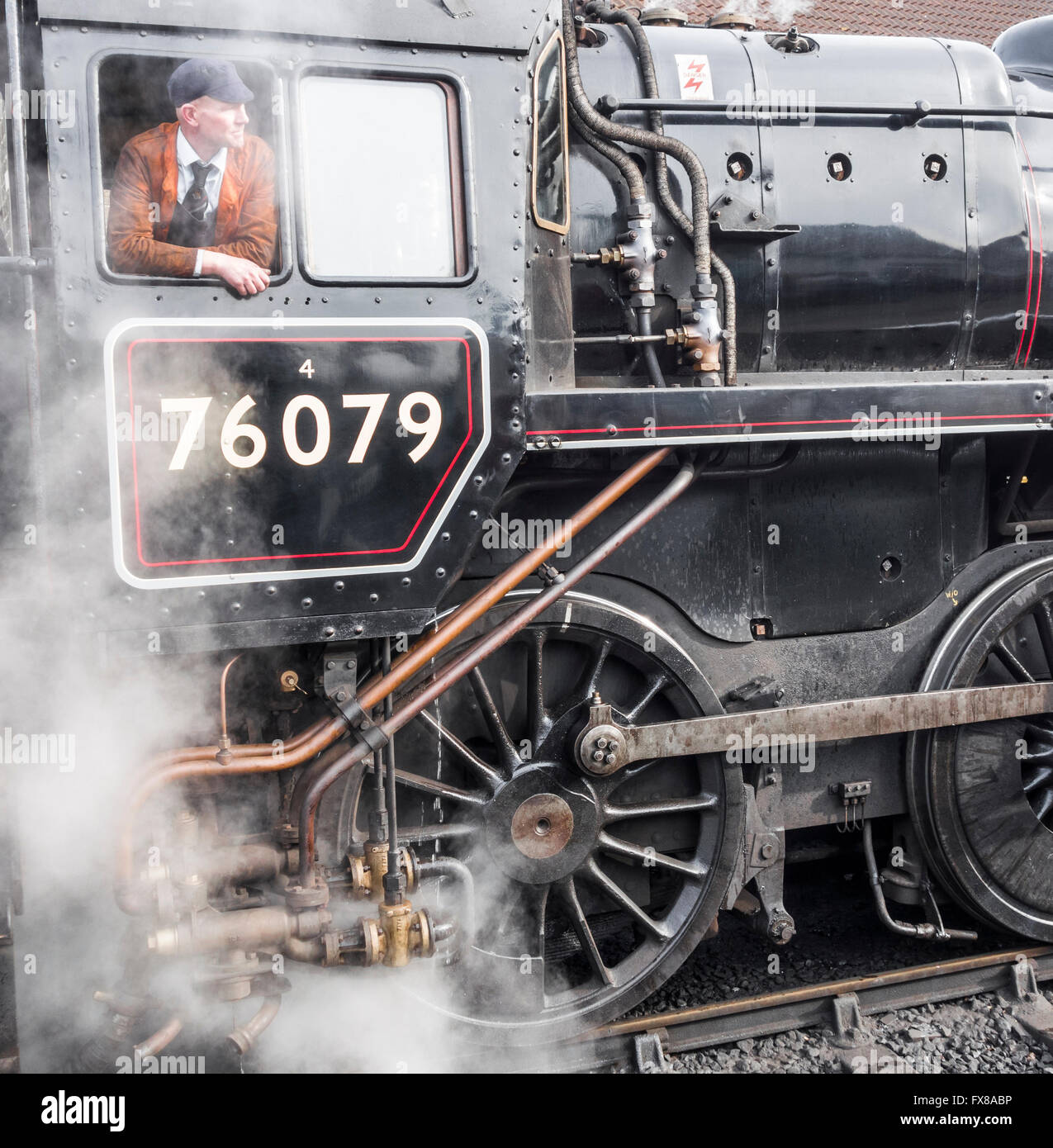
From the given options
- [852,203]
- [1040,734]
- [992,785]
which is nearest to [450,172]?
[852,203]

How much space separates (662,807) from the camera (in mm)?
3293

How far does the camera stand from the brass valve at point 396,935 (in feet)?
8.97

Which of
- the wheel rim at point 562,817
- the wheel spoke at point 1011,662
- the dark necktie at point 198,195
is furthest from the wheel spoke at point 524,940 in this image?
the dark necktie at point 198,195

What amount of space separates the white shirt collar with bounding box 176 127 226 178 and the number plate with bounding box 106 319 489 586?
14.2 inches

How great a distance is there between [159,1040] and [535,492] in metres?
1.71

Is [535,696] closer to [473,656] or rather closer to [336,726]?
[473,656]

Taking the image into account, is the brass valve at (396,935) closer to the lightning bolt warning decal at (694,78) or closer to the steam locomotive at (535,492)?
the steam locomotive at (535,492)

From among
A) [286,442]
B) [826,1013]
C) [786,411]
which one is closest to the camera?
[286,442]

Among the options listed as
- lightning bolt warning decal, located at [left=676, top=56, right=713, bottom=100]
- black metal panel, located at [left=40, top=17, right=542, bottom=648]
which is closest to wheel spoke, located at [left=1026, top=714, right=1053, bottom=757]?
black metal panel, located at [left=40, top=17, right=542, bottom=648]

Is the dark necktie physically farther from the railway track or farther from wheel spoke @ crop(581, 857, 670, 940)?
the railway track

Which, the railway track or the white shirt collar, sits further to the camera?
the railway track

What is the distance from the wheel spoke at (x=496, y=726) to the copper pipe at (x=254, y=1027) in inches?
34.1

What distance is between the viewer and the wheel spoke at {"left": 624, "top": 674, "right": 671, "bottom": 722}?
128 inches

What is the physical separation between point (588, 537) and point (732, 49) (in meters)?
1.57
